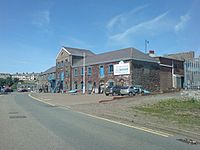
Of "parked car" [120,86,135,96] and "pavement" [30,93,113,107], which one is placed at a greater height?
"parked car" [120,86,135,96]

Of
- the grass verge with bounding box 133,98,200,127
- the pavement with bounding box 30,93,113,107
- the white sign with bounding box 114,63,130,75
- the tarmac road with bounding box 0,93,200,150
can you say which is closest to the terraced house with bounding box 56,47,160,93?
the white sign with bounding box 114,63,130,75

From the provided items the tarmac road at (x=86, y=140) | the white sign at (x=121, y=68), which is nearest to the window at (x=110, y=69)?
the white sign at (x=121, y=68)

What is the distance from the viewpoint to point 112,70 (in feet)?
178

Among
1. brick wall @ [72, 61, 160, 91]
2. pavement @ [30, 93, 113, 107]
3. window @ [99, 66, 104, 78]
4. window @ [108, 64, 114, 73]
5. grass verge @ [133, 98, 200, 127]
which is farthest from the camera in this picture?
window @ [99, 66, 104, 78]

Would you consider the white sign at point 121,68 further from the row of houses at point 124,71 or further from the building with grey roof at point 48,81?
the building with grey roof at point 48,81

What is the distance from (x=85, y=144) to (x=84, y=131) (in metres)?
2.55

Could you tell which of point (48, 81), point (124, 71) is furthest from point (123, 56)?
point (48, 81)

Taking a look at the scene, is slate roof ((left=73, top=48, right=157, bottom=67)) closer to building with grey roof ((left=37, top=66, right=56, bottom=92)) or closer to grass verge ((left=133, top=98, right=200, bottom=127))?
building with grey roof ((left=37, top=66, right=56, bottom=92))

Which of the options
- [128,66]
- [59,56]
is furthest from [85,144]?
[59,56]

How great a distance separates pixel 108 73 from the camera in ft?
182

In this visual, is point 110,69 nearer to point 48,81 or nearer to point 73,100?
point 73,100

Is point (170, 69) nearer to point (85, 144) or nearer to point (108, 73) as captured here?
point (108, 73)

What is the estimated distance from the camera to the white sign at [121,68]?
5047cm

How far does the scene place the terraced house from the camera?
50.8 metres
